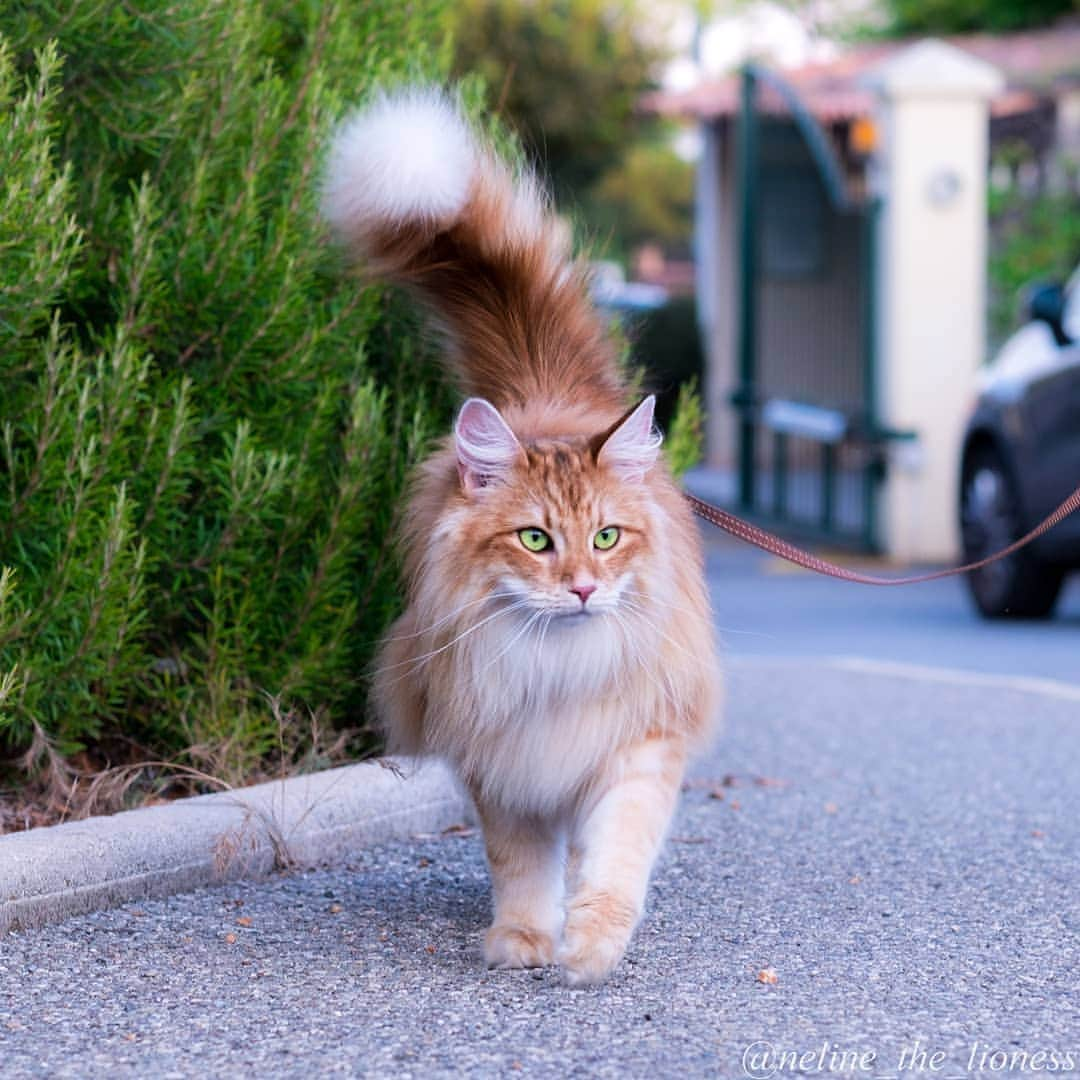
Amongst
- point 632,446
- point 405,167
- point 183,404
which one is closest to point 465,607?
point 632,446

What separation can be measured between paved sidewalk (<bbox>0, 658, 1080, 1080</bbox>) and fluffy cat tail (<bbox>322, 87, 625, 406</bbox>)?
128 cm

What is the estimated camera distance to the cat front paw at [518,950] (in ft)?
13.3

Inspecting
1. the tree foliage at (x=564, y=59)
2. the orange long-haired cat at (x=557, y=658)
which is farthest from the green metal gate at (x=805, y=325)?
the orange long-haired cat at (x=557, y=658)

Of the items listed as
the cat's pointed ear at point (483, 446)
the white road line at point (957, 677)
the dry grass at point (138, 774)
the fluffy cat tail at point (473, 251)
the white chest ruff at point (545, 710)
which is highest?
the fluffy cat tail at point (473, 251)

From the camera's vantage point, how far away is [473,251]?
484cm

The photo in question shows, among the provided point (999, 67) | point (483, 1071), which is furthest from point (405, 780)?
point (999, 67)

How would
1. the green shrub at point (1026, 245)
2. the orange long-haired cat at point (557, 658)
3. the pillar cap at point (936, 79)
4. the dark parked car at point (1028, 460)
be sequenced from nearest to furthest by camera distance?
1. the orange long-haired cat at point (557, 658)
2. the dark parked car at point (1028, 460)
3. the pillar cap at point (936, 79)
4. the green shrub at point (1026, 245)

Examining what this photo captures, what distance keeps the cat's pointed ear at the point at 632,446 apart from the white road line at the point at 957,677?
3.90 m

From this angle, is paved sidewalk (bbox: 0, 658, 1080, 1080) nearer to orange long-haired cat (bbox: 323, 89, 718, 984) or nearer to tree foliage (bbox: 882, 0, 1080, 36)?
orange long-haired cat (bbox: 323, 89, 718, 984)

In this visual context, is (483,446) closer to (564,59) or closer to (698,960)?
(698,960)

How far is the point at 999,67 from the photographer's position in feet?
64.1

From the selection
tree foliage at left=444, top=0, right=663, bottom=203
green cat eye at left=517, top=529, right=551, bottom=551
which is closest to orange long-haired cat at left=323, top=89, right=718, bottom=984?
green cat eye at left=517, top=529, right=551, bottom=551

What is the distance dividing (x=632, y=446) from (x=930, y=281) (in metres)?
9.81

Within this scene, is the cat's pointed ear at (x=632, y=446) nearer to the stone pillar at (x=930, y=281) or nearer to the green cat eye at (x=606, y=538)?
the green cat eye at (x=606, y=538)
